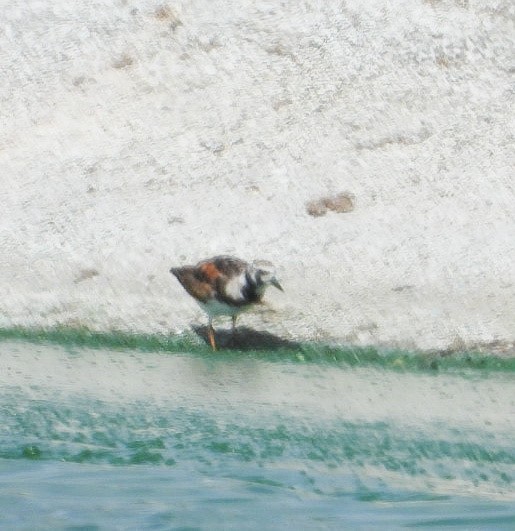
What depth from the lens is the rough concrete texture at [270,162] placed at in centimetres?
802

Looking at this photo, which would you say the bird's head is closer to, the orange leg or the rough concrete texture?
the rough concrete texture

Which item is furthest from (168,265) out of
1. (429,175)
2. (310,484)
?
(310,484)

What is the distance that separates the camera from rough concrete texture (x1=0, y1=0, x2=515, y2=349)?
8.02m

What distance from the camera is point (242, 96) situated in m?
8.70

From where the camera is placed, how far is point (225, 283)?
7746mm

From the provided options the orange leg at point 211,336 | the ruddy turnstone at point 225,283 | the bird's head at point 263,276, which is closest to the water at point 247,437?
the orange leg at point 211,336

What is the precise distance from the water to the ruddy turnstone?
0.27m

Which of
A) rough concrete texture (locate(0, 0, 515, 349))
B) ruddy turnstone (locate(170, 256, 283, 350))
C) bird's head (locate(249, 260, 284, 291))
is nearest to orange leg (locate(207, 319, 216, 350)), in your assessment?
ruddy turnstone (locate(170, 256, 283, 350))

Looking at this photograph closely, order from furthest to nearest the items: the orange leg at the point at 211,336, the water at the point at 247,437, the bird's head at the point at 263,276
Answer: the orange leg at the point at 211,336
the bird's head at the point at 263,276
the water at the point at 247,437

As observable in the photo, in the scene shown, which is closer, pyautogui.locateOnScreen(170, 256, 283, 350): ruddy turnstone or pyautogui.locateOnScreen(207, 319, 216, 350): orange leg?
pyautogui.locateOnScreen(170, 256, 283, 350): ruddy turnstone

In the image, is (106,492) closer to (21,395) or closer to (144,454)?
(144,454)

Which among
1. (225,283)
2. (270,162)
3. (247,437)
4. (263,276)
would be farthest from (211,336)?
(247,437)

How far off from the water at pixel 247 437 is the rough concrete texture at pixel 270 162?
297mm

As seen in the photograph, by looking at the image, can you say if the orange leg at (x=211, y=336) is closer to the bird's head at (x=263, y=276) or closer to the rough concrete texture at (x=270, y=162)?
the rough concrete texture at (x=270, y=162)
